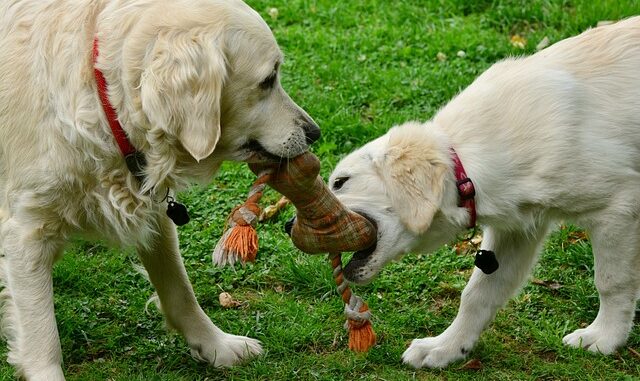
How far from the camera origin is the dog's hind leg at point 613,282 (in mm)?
4047

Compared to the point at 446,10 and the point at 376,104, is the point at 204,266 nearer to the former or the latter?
the point at 376,104

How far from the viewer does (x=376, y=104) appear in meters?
6.25

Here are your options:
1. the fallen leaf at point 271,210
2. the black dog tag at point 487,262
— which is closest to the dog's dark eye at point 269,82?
the black dog tag at point 487,262

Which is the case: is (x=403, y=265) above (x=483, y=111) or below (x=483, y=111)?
below

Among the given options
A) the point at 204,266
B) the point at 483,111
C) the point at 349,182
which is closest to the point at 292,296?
the point at 204,266

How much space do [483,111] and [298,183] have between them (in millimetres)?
864

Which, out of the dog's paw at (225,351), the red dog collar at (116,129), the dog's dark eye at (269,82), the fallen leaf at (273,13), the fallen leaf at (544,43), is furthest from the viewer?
the fallen leaf at (273,13)

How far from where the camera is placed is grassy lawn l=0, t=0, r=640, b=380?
13.8 feet

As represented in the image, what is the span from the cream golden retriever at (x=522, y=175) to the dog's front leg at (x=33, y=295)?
124 centimetres

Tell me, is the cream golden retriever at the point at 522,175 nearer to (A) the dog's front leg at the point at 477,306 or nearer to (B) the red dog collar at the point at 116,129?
(A) the dog's front leg at the point at 477,306

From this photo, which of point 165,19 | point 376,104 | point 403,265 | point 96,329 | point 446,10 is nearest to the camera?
point 165,19

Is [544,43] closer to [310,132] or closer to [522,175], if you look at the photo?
[522,175]

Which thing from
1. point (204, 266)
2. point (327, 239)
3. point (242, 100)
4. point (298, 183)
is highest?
point (242, 100)

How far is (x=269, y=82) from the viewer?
11.9 ft
